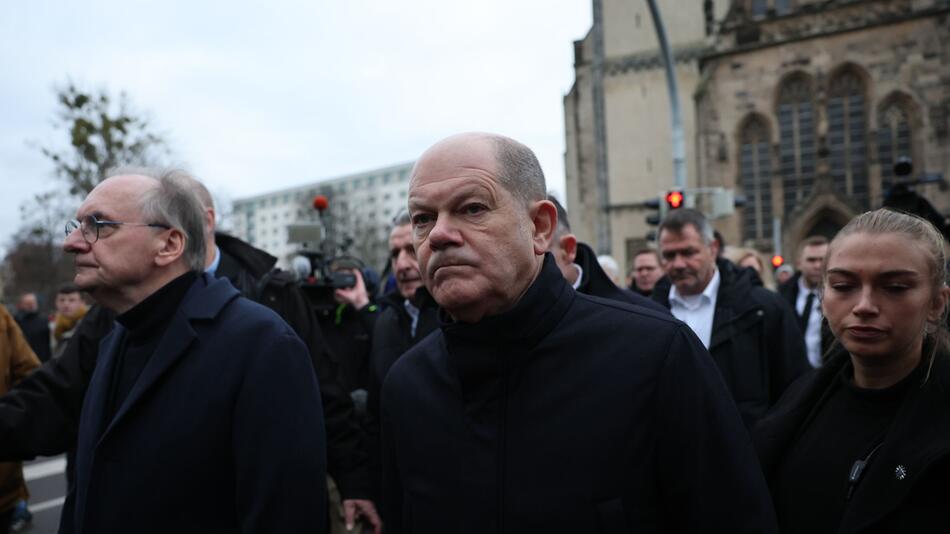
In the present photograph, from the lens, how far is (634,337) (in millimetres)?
1856

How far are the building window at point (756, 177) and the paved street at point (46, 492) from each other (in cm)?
2855

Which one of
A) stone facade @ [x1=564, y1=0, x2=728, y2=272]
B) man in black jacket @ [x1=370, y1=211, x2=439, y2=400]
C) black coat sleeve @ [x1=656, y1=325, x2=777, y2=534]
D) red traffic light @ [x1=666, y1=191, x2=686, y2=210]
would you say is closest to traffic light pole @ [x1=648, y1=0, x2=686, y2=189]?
red traffic light @ [x1=666, y1=191, x2=686, y2=210]

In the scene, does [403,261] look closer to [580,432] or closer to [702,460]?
[580,432]

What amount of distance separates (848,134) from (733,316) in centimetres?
3120

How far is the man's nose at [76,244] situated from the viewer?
2695 millimetres

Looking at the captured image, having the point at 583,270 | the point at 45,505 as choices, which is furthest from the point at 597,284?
the point at 45,505

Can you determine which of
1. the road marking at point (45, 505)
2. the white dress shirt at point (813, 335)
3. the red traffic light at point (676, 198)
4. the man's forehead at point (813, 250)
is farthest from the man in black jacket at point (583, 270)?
the red traffic light at point (676, 198)

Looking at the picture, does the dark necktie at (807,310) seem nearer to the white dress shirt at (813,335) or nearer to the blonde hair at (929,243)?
the white dress shirt at (813,335)

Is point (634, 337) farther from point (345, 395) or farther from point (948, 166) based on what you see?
point (948, 166)

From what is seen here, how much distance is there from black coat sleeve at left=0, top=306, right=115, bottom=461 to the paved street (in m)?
4.07

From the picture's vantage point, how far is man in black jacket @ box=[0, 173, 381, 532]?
3283mm

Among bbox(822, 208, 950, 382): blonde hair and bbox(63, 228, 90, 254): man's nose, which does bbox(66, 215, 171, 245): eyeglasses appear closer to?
bbox(63, 228, 90, 254): man's nose

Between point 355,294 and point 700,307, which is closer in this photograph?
point 700,307

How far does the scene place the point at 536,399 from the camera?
184cm
